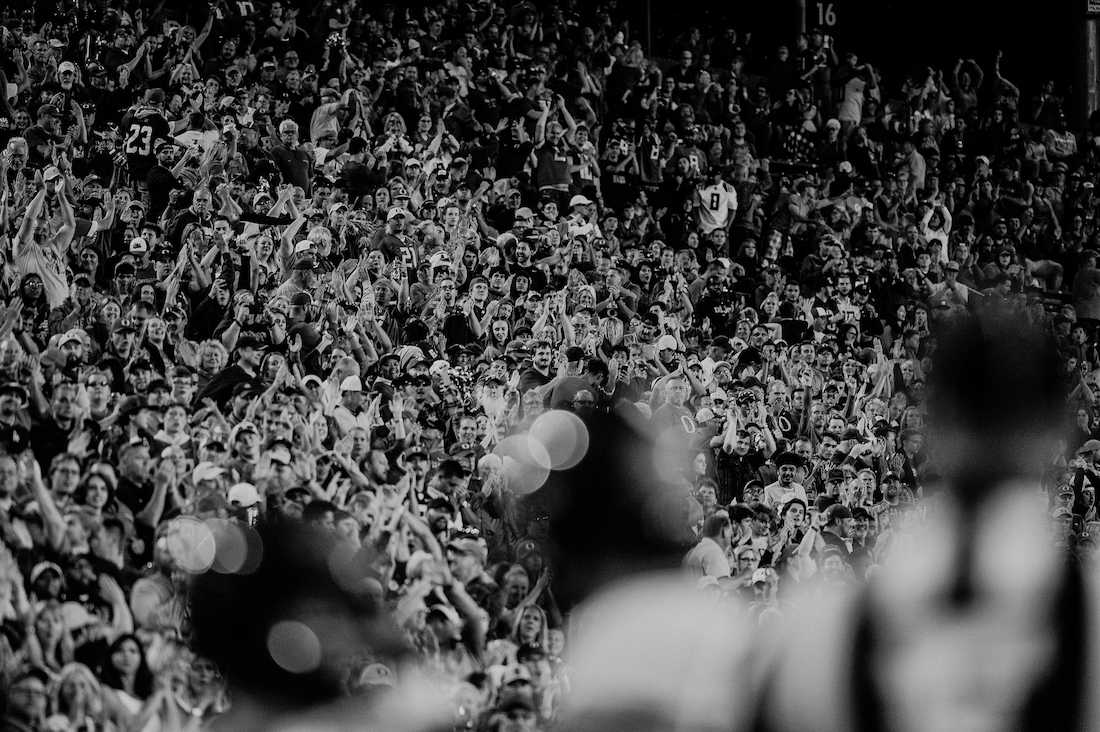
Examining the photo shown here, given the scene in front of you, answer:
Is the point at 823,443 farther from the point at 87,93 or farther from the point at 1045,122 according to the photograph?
the point at 1045,122

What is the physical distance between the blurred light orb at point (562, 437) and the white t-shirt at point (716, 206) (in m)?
15.6

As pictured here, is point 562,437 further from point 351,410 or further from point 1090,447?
point 1090,447

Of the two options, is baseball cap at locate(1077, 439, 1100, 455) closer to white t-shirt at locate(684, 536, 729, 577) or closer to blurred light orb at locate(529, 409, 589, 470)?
white t-shirt at locate(684, 536, 729, 577)

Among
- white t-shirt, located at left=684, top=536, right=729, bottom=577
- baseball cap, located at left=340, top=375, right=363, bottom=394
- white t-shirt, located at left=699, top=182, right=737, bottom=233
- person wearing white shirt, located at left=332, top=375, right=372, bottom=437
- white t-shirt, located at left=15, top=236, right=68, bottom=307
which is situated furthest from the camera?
white t-shirt, located at left=699, top=182, right=737, bottom=233

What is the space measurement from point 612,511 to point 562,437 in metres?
0.13

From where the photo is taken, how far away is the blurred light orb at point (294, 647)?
8.22 ft

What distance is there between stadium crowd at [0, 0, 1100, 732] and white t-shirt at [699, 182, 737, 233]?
4 centimetres

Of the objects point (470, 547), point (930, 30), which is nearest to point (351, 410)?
point (470, 547)

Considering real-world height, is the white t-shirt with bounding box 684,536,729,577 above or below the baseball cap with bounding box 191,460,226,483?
above

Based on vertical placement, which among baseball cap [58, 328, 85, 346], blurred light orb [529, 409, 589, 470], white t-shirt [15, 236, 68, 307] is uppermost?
white t-shirt [15, 236, 68, 307]

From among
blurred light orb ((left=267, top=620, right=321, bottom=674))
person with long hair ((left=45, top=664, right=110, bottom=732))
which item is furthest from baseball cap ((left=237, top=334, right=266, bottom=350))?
blurred light orb ((left=267, top=620, right=321, bottom=674))

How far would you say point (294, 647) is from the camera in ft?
8.40

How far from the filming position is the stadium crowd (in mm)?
9195

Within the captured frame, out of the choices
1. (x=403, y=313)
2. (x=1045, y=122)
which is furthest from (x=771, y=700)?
(x=1045, y=122)
